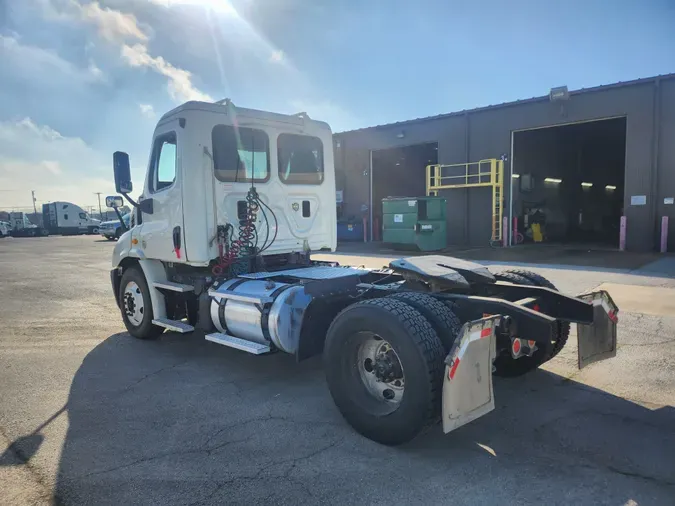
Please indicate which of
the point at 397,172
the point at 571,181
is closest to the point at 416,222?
the point at 397,172

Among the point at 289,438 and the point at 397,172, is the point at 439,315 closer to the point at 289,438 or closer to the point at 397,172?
the point at 289,438

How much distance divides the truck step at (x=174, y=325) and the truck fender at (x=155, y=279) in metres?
0.14

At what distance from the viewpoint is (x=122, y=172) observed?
19.6ft

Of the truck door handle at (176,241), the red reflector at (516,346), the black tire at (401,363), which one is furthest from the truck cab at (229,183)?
the red reflector at (516,346)

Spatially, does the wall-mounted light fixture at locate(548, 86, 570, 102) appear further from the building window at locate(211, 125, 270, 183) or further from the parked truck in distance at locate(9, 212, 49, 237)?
the parked truck in distance at locate(9, 212, 49, 237)

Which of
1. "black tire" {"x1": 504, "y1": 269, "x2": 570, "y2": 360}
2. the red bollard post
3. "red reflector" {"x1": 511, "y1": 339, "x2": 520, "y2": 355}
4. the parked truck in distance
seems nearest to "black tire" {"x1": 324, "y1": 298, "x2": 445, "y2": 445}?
"red reflector" {"x1": 511, "y1": 339, "x2": 520, "y2": 355}

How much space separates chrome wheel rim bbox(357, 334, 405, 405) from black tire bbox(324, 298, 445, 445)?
47mm

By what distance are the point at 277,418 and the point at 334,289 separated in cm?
133

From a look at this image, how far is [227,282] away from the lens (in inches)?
218

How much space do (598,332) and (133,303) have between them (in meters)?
5.65

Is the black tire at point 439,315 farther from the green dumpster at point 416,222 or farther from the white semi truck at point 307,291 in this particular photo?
the green dumpster at point 416,222

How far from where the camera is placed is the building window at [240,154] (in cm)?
562

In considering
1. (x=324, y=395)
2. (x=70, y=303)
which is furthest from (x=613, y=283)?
(x=70, y=303)

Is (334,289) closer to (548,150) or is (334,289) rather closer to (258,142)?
(258,142)
